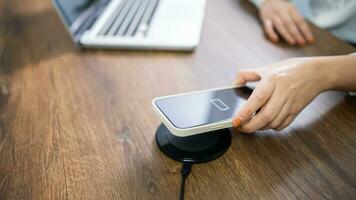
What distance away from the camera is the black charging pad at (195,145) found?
40 cm

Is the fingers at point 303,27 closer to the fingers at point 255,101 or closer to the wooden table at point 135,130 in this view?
the wooden table at point 135,130

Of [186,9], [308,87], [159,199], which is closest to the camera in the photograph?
[159,199]

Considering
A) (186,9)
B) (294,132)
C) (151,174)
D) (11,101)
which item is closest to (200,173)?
(151,174)

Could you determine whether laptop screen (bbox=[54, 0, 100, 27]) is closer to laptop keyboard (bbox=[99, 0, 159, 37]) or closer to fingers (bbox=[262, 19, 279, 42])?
laptop keyboard (bbox=[99, 0, 159, 37])

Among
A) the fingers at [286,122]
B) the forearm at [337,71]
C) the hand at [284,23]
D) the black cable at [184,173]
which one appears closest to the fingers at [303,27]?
the hand at [284,23]

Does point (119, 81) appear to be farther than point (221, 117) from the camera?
Yes

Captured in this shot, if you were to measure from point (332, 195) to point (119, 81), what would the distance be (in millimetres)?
370

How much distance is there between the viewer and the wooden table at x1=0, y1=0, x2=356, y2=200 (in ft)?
1.22

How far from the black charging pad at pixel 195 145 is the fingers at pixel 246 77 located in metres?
0.10

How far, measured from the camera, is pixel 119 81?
55 centimetres

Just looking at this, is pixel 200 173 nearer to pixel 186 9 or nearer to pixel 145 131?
pixel 145 131

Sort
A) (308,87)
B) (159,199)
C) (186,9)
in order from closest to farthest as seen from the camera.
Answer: (159,199)
(308,87)
(186,9)

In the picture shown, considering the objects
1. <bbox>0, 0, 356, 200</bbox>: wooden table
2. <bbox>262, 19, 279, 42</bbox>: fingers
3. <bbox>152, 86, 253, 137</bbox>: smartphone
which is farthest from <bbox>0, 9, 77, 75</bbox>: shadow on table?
<bbox>262, 19, 279, 42</bbox>: fingers

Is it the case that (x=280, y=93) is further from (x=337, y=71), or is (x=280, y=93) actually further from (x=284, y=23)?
(x=284, y=23)
